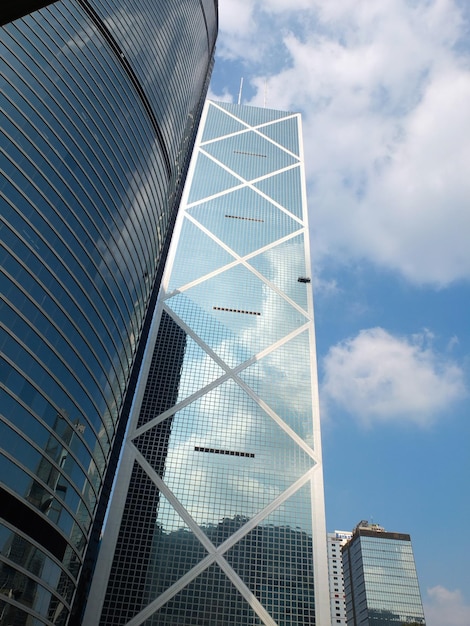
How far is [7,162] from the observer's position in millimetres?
25984

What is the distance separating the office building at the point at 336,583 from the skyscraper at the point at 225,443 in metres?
78.6

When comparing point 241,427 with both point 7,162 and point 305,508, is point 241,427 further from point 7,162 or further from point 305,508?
point 7,162

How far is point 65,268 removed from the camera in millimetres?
29750

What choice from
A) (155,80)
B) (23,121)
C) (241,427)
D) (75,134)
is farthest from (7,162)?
(241,427)

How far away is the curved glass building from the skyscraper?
11.1 meters

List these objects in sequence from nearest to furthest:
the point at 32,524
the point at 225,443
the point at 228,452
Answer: the point at 32,524, the point at 228,452, the point at 225,443

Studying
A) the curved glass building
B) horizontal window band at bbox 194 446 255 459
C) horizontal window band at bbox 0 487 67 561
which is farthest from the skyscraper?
horizontal window band at bbox 0 487 67 561

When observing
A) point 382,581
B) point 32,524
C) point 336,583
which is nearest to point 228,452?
point 32,524

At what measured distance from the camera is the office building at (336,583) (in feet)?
399

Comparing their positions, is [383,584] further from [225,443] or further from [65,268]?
[65,268]

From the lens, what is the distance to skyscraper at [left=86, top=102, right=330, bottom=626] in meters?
42.4

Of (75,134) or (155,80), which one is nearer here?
(75,134)

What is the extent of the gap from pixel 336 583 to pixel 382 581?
121 ft

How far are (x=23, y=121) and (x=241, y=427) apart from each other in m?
34.9
